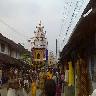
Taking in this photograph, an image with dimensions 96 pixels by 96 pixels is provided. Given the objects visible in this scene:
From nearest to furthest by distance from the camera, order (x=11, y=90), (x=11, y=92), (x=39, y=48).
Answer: (x=11, y=92), (x=11, y=90), (x=39, y=48)

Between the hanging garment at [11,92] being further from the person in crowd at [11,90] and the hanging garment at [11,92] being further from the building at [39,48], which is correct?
the building at [39,48]

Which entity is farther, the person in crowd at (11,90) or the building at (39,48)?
the building at (39,48)

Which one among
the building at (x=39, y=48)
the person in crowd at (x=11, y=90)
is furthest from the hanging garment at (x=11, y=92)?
the building at (x=39, y=48)

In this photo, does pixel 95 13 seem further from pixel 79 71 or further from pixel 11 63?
pixel 11 63

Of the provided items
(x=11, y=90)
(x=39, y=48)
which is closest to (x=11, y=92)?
(x=11, y=90)

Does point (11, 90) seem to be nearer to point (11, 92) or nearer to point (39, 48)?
point (11, 92)

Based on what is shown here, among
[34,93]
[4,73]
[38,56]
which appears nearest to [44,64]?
[38,56]

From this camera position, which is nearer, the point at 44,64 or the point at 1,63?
the point at 1,63

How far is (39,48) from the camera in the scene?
54094 mm

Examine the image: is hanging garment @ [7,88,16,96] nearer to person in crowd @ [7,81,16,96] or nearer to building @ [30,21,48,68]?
person in crowd @ [7,81,16,96]

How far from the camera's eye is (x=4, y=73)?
39.4 metres

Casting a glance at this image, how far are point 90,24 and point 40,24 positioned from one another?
48831mm

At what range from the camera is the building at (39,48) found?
52.2 m

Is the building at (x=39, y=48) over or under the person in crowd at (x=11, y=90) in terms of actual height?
over
